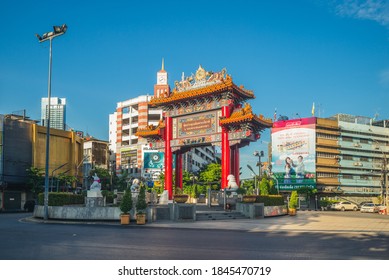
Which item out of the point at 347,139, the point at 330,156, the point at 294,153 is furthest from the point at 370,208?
the point at 347,139

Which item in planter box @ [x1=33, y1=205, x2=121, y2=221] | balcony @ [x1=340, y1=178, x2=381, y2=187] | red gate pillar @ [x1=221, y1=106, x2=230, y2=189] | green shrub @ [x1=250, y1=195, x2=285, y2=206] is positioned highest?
red gate pillar @ [x1=221, y1=106, x2=230, y2=189]

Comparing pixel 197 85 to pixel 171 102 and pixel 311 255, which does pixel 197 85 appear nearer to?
pixel 171 102

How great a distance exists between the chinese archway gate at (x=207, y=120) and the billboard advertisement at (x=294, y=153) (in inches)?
2074

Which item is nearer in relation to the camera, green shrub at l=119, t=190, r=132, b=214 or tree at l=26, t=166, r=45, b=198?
green shrub at l=119, t=190, r=132, b=214

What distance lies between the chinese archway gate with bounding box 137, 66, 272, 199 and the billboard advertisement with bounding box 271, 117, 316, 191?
52685 millimetres

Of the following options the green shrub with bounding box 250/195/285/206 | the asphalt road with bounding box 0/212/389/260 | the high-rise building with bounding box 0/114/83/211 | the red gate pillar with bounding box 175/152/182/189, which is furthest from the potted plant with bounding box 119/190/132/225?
the high-rise building with bounding box 0/114/83/211

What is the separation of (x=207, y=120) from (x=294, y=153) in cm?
5816

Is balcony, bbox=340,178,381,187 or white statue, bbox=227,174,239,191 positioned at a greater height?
white statue, bbox=227,174,239,191

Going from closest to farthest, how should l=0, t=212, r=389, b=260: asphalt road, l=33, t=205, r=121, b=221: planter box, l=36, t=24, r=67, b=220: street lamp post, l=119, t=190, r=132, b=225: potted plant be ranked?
l=0, t=212, r=389, b=260: asphalt road
l=119, t=190, r=132, b=225: potted plant
l=33, t=205, r=121, b=221: planter box
l=36, t=24, r=67, b=220: street lamp post

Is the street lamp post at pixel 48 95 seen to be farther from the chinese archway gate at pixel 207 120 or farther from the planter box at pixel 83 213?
the chinese archway gate at pixel 207 120

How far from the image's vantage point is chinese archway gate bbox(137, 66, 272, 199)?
4150 centimetres

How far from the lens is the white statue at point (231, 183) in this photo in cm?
3913

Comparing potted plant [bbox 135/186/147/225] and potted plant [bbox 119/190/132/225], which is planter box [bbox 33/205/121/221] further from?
potted plant [bbox 135/186/147/225]

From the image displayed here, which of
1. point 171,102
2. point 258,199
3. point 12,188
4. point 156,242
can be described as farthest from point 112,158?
point 156,242
